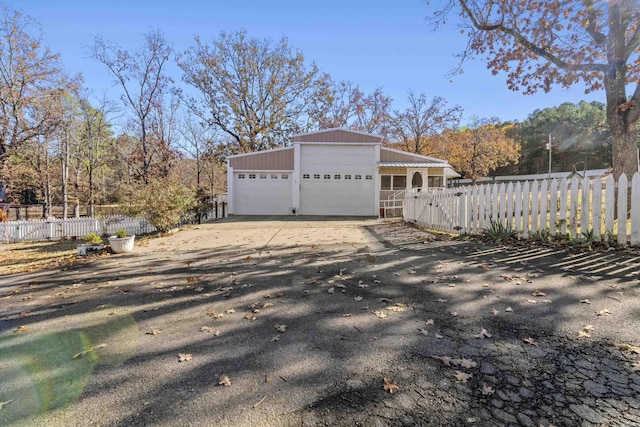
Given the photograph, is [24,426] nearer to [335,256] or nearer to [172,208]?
[335,256]

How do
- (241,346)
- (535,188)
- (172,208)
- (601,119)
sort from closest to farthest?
(241,346)
(535,188)
(172,208)
(601,119)

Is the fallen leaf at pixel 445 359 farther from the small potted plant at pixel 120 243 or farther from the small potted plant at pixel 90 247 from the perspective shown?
the small potted plant at pixel 90 247

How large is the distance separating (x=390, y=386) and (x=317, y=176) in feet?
53.6

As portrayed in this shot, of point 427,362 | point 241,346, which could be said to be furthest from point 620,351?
point 241,346

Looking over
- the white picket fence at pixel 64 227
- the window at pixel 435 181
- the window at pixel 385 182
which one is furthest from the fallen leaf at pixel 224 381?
the window at pixel 435 181

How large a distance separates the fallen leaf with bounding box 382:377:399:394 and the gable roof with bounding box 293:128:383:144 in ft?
54.5

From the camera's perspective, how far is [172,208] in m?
11.0

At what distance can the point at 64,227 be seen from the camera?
43.8ft

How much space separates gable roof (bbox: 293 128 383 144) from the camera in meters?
18.0

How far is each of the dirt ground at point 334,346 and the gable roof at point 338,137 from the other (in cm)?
1358

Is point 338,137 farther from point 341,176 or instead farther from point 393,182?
point 393,182

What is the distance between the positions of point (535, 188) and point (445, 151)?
24.3m

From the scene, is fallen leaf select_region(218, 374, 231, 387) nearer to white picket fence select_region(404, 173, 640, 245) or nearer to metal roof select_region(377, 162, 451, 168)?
white picket fence select_region(404, 173, 640, 245)

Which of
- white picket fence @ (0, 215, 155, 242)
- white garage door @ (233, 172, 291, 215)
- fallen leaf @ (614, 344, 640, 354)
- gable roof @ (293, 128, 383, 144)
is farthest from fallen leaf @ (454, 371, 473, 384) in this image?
gable roof @ (293, 128, 383, 144)
